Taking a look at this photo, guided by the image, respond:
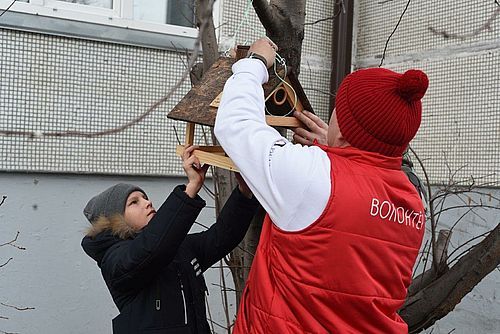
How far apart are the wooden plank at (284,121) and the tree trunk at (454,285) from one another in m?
1.02

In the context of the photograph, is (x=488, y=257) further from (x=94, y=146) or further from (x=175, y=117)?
(x=94, y=146)

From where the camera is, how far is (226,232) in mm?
2652

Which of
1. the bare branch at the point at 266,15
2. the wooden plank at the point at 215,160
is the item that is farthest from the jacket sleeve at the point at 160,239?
the bare branch at the point at 266,15

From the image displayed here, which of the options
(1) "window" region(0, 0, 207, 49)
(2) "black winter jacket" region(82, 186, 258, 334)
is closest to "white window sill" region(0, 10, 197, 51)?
(1) "window" region(0, 0, 207, 49)

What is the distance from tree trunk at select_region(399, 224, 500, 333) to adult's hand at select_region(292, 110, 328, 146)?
3.21ft

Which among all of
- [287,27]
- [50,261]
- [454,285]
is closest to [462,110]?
[454,285]

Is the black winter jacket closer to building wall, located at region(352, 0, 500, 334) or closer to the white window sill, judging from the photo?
the white window sill

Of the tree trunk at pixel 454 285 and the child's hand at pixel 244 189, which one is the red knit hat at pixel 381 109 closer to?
the child's hand at pixel 244 189

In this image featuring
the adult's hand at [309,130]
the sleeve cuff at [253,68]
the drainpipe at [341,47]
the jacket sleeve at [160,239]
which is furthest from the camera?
the drainpipe at [341,47]

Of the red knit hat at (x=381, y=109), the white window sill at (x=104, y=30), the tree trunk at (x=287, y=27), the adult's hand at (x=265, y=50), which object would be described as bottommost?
the red knit hat at (x=381, y=109)

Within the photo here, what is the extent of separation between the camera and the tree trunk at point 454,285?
291cm

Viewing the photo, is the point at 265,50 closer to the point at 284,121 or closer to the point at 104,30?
the point at 284,121

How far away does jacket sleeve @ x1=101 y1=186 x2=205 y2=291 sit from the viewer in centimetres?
228

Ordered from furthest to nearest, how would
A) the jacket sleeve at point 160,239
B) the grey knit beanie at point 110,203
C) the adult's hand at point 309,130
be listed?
the grey knit beanie at point 110,203, the adult's hand at point 309,130, the jacket sleeve at point 160,239
